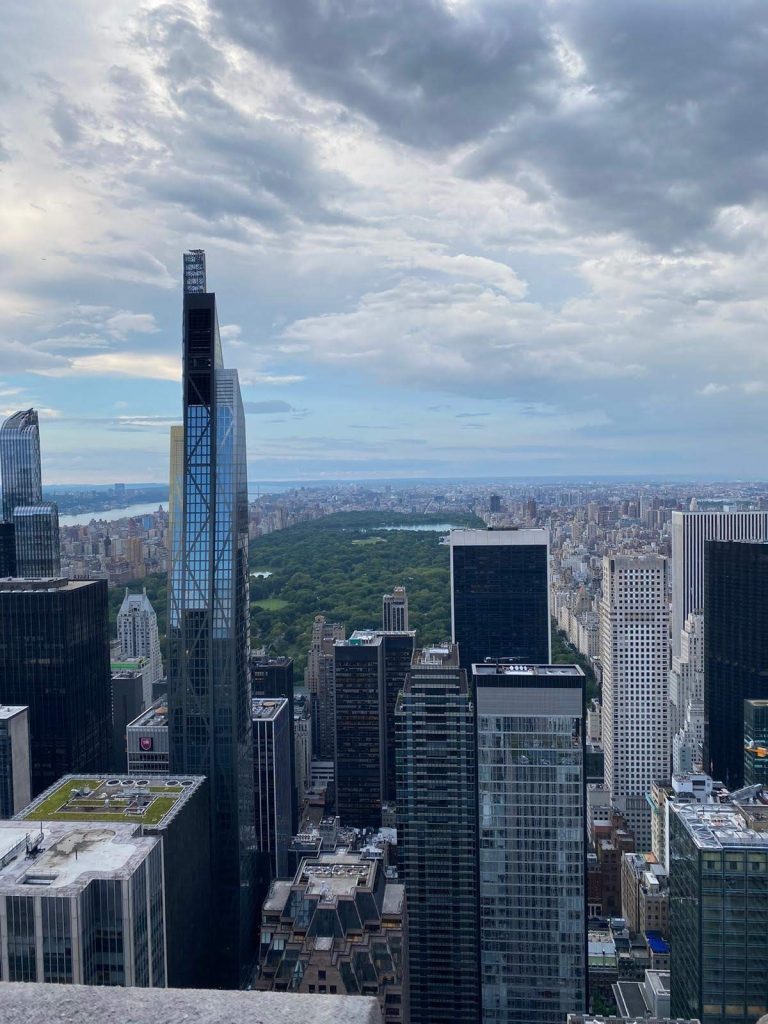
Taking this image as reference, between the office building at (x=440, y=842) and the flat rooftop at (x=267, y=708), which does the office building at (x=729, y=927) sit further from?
the flat rooftop at (x=267, y=708)

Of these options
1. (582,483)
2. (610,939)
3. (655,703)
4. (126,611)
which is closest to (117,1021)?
(610,939)

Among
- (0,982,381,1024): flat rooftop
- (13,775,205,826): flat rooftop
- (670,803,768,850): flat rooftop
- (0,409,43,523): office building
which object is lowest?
(670,803,768,850): flat rooftop

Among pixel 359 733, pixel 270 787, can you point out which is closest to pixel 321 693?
pixel 359 733

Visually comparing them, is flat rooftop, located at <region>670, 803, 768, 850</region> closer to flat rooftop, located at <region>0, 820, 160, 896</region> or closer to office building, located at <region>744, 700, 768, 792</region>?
flat rooftop, located at <region>0, 820, 160, 896</region>

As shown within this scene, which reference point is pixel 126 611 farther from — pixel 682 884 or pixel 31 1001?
pixel 31 1001

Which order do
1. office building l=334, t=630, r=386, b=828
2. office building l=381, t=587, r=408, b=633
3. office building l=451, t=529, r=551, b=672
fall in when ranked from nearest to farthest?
office building l=334, t=630, r=386, b=828, office building l=451, t=529, r=551, b=672, office building l=381, t=587, r=408, b=633

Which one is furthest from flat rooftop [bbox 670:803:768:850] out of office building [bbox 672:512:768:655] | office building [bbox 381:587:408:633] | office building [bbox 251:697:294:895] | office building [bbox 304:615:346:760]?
office building [bbox 672:512:768:655]

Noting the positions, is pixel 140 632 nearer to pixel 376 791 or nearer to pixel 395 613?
pixel 395 613

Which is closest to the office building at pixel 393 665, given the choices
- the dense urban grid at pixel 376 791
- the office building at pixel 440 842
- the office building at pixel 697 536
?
the dense urban grid at pixel 376 791
